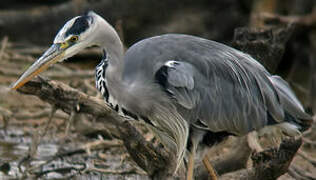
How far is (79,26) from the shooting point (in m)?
4.25

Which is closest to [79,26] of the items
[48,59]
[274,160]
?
[48,59]

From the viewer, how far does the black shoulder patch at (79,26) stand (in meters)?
4.21

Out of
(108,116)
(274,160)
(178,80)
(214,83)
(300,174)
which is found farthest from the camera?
(300,174)

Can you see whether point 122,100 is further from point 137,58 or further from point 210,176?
point 210,176

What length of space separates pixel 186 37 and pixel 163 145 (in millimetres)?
780

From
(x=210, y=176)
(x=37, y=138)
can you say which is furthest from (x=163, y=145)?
(x=37, y=138)

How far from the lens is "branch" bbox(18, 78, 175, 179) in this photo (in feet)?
14.0

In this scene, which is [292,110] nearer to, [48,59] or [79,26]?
[79,26]

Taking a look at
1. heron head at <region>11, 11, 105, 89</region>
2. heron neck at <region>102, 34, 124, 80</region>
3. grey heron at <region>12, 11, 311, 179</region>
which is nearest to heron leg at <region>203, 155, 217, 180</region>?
grey heron at <region>12, 11, 311, 179</region>

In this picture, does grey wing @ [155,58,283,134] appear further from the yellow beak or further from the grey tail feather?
the yellow beak

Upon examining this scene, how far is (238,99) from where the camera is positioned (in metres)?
4.94

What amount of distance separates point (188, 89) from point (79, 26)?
88cm

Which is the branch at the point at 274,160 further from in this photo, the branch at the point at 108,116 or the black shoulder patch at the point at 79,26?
the black shoulder patch at the point at 79,26

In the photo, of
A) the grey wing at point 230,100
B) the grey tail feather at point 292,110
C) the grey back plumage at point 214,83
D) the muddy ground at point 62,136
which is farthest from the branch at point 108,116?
the grey tail feather at point 292,110
